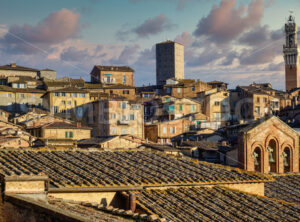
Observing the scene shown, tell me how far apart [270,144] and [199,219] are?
56.3 ft

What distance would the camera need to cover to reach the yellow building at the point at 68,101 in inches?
3484

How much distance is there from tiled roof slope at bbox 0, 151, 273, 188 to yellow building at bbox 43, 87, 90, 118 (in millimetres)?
70389

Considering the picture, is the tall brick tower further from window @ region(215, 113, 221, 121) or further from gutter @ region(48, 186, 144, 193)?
gutter @ region(48, 186, 144, 193)

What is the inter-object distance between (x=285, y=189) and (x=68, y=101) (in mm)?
69347

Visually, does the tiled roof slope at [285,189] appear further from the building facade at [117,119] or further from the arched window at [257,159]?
the building facade at [117,119]

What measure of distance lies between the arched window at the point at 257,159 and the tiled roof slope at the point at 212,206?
12084mm

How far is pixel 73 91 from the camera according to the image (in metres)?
88.8

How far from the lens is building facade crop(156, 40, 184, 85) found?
145500 mm

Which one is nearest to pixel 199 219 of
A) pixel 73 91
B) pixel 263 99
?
pixel 73 91

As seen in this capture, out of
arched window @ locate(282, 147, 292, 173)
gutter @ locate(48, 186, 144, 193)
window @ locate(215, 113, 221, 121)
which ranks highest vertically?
window @ locate(215, 113, 221, 121)

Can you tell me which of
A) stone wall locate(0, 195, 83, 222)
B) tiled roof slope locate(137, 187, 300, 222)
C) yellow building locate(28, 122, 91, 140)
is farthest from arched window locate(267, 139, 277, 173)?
yellow building locate(28, 122, 91, 140)

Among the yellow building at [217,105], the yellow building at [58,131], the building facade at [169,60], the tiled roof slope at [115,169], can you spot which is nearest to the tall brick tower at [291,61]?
the building facade at [169,60]

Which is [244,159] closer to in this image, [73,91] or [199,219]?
[199,219]

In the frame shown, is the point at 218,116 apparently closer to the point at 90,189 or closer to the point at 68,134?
the point at 68,134
